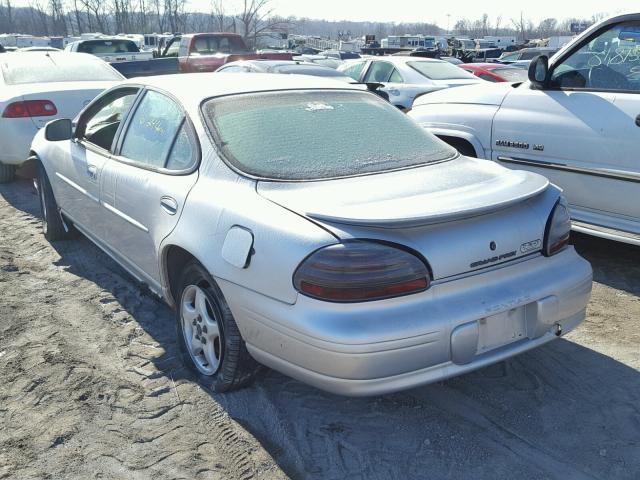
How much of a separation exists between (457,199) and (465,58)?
2808 cm

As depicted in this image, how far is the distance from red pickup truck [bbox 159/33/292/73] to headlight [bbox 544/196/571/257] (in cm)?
1442

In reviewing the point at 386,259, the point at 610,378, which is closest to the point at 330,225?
the point at 386,259

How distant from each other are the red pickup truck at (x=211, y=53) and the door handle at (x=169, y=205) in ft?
45.2

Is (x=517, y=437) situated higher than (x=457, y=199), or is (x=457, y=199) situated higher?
(x=457, y=199)

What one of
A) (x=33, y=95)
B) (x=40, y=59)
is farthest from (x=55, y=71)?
(x=33, y=95)

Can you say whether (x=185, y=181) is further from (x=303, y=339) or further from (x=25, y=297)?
(x=25, y=297)

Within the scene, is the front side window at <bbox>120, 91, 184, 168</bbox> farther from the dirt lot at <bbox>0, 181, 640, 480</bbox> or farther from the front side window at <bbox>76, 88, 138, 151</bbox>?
the dirt lot at <bbox>0, 181, 640, 480</bbox>

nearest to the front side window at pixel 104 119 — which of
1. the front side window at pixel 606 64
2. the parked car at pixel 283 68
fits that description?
the front side window at pixel 606 64

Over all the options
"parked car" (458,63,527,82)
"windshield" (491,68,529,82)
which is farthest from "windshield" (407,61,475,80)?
"windshield" (491,68,529,82)

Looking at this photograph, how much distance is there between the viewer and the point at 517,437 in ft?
9.78

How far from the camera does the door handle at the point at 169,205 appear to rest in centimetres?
343

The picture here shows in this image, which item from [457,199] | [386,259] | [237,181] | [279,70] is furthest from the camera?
[279,70]

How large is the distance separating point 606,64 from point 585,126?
0.52 meters

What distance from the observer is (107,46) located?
61.6 ft
